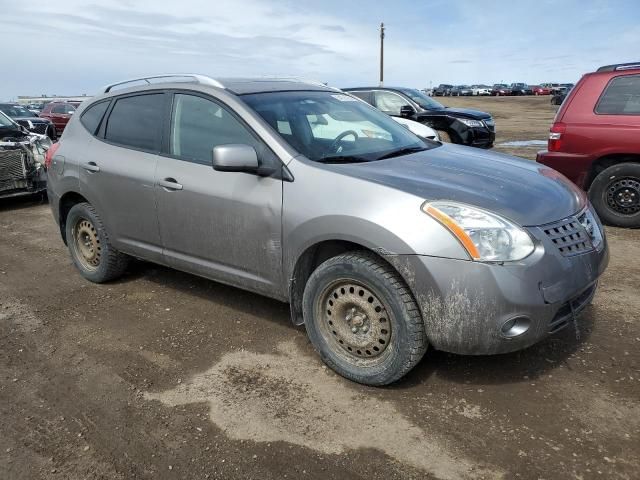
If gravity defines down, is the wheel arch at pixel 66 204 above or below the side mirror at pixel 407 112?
below

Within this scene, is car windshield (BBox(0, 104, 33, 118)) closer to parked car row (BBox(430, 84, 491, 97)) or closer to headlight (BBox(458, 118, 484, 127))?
headlight (BBox(458, 118, 484, 127))

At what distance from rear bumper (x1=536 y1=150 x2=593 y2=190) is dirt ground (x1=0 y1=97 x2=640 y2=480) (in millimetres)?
2342

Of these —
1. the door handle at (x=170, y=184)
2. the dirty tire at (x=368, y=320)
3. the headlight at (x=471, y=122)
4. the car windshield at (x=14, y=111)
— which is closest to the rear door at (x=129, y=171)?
the door handle at (x=170, y=184)

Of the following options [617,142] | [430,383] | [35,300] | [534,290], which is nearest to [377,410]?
[430,383]

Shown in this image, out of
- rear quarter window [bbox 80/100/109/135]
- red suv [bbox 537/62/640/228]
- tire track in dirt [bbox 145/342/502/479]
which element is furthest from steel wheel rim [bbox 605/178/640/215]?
rear quarter window [bbox 80/100/109/135]

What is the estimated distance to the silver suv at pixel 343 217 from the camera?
2.80m

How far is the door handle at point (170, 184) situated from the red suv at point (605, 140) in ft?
15.4

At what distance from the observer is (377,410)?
9.76 ft

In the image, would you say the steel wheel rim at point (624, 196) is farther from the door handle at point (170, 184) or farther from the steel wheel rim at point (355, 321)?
the door handle at point (170, 184)

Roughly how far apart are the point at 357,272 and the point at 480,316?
695 millimetres

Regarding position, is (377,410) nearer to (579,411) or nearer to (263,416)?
(263,416)

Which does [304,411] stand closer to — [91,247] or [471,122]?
[91,247]

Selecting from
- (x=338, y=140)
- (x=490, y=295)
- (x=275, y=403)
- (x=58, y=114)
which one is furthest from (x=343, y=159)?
(x=58, y=114)

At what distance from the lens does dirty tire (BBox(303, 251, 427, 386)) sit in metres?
2.94
